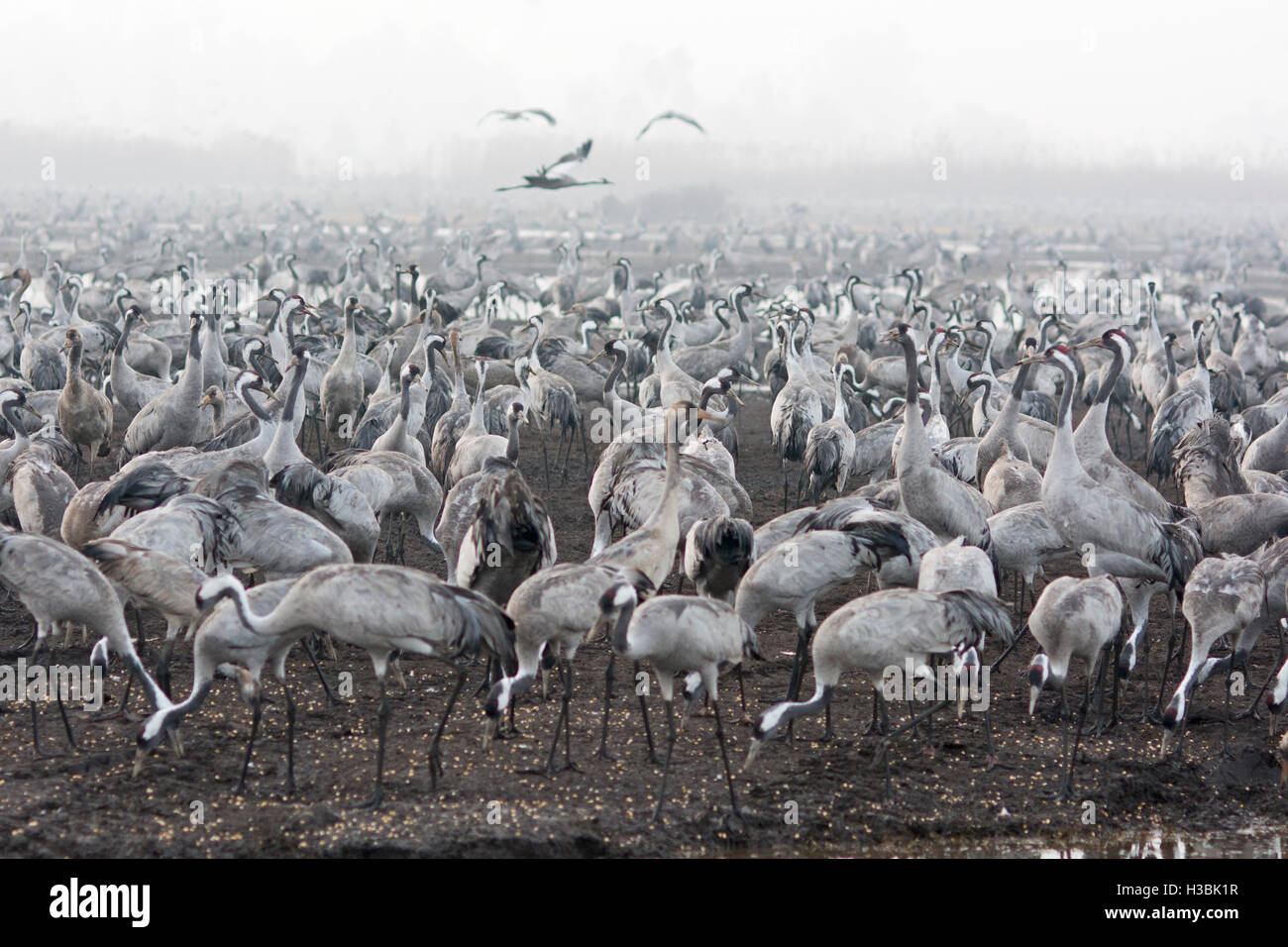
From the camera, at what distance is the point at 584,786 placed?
5.69m

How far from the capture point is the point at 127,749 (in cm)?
589

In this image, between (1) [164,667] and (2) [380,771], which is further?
(1) [164,667]

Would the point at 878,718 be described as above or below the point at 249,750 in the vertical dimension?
below

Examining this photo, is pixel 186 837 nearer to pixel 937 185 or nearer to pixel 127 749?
pixel 127 749

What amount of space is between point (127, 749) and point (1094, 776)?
4281mm

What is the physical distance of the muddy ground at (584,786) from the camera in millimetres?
5156

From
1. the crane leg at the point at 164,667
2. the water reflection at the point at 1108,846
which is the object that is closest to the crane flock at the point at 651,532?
the crane leg at the point at 164,667

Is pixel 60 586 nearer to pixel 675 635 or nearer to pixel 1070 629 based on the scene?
pixel 675 635

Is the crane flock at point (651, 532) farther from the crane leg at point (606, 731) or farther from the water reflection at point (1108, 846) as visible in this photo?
the water reflection at point (1108, 846)

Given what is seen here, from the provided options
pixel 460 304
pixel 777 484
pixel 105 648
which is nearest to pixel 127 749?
pixel 105 648
